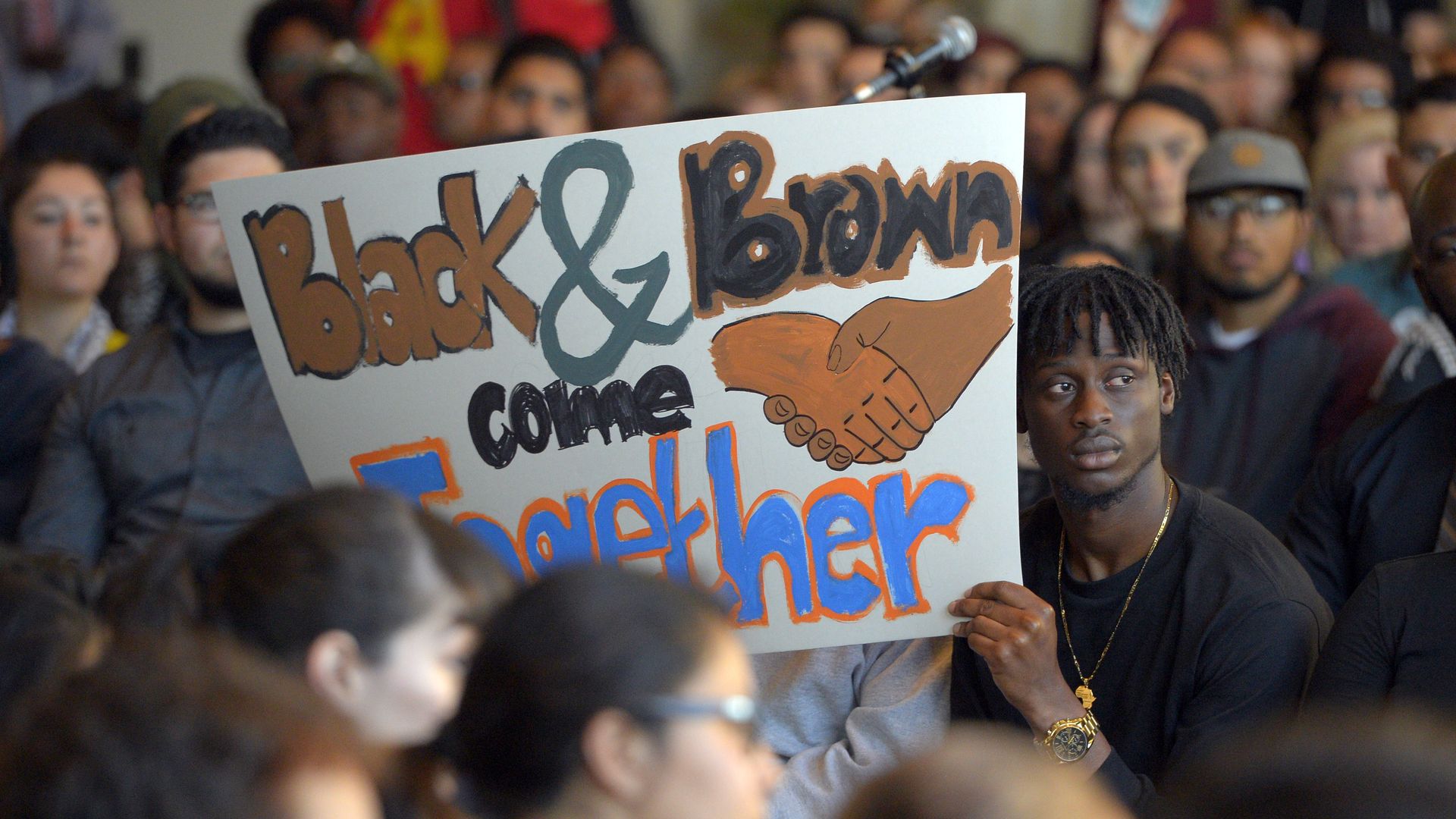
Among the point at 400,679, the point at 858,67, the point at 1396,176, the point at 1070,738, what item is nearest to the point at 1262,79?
the point at 858,67

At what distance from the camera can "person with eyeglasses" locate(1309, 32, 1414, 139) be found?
5426 mm

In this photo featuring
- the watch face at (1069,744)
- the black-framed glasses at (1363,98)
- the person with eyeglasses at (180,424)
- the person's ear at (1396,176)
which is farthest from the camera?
the black-framed glasses at (1363,98)

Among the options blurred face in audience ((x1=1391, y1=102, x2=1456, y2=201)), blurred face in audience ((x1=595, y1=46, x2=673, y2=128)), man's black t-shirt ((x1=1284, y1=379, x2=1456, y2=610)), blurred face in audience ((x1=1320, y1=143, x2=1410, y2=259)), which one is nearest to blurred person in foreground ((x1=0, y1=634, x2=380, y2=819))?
man's black t-shirt ((x1=1284, y1=379, x2=1456, y2=610))

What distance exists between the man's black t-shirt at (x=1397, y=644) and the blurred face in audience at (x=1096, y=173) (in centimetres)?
253

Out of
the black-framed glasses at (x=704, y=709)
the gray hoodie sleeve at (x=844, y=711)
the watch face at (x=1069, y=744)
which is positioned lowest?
the gray hoodie sleeve at (x=844, y=711)

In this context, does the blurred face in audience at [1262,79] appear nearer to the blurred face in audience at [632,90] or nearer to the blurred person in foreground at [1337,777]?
the blurred face in audience at [632,90]

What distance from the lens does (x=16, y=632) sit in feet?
5.90

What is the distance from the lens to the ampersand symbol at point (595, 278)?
8.32ft

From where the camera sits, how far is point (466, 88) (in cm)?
613

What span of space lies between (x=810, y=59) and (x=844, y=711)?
4.13 meters

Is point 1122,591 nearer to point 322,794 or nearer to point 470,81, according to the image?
point 322,794

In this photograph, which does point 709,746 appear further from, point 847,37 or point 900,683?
point 847,37

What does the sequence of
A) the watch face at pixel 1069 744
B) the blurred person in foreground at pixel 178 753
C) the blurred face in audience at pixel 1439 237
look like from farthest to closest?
the blurred face in audience at pixel 1439 237
the watch face at pixel 1069 744
the blurred person in foreground at pixel 178 753

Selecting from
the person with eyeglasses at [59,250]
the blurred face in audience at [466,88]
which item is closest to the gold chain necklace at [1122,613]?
the person with eyeglasses at [59,250]
